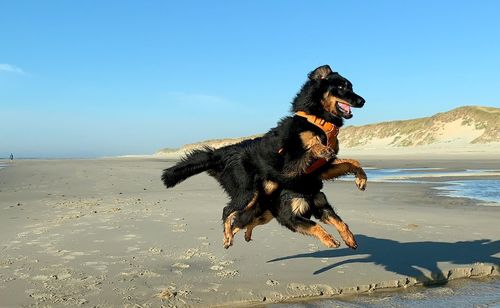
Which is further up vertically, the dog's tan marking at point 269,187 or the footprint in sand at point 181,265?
the dog's tan marking at point 269,187

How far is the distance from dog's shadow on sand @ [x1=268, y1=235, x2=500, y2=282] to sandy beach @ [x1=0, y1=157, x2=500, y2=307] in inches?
0.5

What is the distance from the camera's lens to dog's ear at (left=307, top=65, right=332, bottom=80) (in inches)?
185

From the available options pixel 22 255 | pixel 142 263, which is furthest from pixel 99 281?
pixel 22 255

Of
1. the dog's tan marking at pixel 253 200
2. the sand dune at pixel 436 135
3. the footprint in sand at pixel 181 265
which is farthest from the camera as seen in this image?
the sand dune at pixel 436 135

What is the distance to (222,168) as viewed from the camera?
17.9 feet

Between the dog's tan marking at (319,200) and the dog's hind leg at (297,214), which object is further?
the dog's tan marking at (319,200)

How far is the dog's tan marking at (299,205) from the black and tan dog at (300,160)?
0.02 metres

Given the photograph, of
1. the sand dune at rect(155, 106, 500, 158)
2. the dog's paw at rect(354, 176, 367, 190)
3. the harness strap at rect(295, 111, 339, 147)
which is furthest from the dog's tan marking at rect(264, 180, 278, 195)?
the sand dune at rect(155, 106, 500, 158)

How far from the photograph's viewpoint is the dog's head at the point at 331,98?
4523mm

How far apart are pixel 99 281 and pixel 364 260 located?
2.91 m

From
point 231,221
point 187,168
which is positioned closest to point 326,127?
point 231,221

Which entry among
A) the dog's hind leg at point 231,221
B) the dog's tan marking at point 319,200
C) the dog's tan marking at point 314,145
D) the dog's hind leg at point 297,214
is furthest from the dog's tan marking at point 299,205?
the dog's hind leg at point 231,221

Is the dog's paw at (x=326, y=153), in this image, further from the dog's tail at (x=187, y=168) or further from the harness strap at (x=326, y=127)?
the dog's tail at (x=187, y=168)

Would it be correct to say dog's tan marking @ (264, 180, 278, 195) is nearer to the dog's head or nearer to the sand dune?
the dog's head
